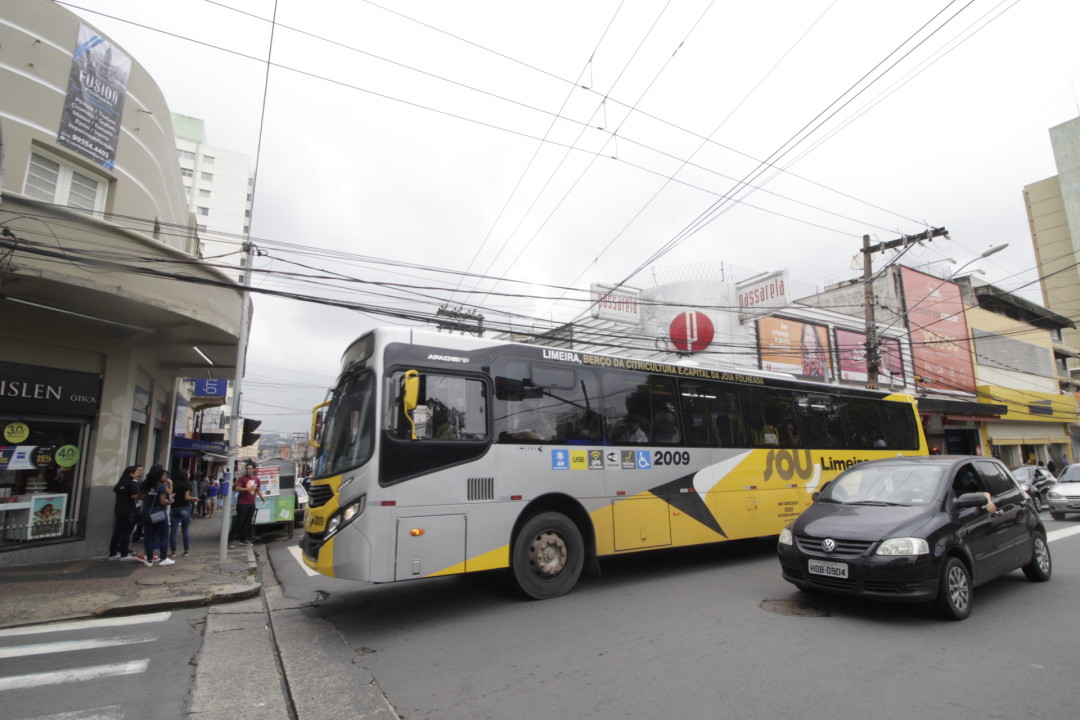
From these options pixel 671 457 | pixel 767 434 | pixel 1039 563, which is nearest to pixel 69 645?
pixel 671 457

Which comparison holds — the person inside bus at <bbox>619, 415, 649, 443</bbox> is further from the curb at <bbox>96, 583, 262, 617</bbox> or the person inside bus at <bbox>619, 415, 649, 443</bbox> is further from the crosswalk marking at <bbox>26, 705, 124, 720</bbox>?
the crosswalk marking at <bbox>26, 705, 124, 720</bbox>

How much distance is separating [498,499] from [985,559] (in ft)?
17.6

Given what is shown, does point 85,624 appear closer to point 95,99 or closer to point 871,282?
point 95,99

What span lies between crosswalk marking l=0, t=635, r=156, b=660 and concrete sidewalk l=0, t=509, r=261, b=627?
1.08 m

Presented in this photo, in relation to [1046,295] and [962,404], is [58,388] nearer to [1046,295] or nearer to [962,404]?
[962,404]

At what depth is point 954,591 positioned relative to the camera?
5480 millimetres

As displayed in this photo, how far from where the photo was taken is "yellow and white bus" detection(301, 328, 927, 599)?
19.4 feet

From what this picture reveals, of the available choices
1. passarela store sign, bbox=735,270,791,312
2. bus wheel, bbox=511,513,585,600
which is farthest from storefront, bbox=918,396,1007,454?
bus wheel, bbox=511,513,585,600

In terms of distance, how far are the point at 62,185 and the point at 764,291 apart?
22.2 metres

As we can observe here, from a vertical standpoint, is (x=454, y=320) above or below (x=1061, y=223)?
below

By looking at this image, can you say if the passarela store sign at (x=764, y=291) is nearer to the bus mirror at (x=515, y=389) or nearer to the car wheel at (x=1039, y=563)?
the car wheel at (x=1039, y=563)

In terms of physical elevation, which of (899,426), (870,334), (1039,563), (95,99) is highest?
(95,99)

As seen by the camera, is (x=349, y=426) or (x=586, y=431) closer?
(x=349, y=426)

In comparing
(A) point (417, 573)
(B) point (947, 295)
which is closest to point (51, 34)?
(A) point (417, 573)
